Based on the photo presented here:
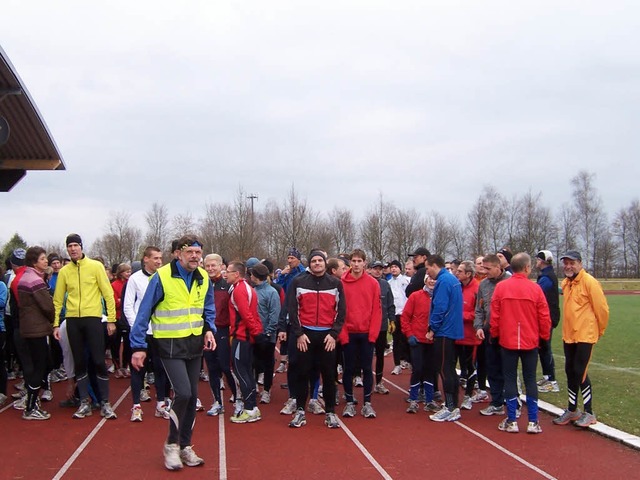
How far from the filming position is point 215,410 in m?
8.52

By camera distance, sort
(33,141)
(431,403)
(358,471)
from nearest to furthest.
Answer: (358,471) → (431,403) → (33,141)

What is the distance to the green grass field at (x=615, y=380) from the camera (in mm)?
8181

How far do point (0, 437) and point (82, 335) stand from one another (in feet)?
4.98

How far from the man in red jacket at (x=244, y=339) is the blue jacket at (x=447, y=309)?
236 cm

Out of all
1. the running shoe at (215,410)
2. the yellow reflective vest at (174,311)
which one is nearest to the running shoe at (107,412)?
the running shoe at (215,410)

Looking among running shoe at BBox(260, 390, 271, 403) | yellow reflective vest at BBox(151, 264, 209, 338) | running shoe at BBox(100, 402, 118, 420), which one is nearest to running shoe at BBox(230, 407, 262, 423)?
running shoe at BBox(260, 390, 271, 403)

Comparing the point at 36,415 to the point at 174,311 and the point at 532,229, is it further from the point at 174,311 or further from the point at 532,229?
the point at 532,229

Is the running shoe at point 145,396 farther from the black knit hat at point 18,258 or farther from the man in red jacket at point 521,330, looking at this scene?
the man in red jacket at point 521,330

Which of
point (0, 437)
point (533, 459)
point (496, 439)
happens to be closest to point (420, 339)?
point (496, 439)

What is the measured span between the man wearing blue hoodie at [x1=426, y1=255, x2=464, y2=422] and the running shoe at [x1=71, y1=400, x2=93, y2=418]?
455 cm

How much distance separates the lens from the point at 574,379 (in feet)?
25.7

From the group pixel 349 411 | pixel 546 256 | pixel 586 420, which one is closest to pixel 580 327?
pixel 586 420

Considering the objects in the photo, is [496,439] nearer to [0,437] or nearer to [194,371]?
[194,371]

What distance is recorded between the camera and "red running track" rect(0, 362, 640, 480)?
6039 millimetres
